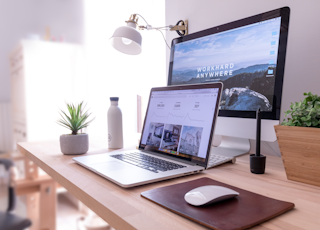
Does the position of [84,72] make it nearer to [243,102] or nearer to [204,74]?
[204,74]

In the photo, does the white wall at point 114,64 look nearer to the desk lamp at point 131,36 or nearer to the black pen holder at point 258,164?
the desk lamp at point 131,36

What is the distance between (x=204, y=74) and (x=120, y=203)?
2.07 ft

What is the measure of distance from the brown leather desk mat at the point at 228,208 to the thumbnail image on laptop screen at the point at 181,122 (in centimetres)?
21

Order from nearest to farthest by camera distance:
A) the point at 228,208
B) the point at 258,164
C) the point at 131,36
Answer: the point at 228,208
the point at 258,164
the point at 131,36

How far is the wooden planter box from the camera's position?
20.3 inches

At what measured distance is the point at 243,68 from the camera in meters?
0.81

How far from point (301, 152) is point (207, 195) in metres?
0.27

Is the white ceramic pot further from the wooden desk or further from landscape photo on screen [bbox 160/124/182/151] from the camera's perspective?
landscape photo on screen [bbox 160/124/182/151]

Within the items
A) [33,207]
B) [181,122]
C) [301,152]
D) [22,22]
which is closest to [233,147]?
[181,122]

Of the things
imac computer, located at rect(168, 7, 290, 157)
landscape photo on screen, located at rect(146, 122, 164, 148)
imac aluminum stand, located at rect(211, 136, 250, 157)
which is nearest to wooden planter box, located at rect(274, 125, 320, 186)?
imac computer, located at rect(168, 7, 290, 157)

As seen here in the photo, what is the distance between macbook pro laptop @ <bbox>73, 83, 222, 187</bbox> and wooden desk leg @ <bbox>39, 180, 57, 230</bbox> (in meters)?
1.43

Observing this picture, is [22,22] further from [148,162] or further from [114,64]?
[148,162]

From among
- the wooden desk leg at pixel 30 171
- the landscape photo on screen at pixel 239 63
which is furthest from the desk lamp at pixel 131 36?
the wooden desk leg at pixel 30 171

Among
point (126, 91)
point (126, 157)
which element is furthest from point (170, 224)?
point (126, 91)
